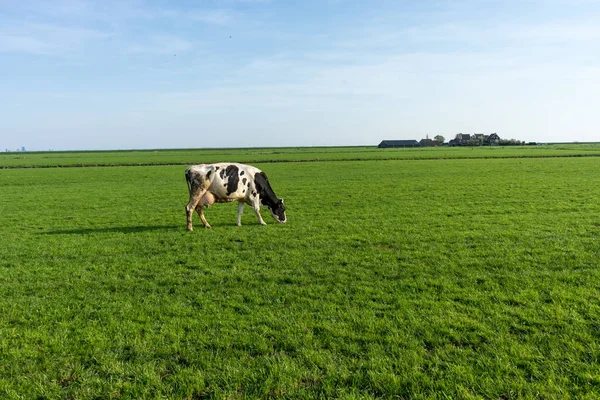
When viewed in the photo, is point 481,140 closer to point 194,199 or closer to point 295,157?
point 295,157

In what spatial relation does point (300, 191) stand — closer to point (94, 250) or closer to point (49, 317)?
point (94, 250)

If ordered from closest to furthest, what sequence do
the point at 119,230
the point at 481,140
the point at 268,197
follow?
the point at 119,230 → the point at 268,197 → the point at 481,140

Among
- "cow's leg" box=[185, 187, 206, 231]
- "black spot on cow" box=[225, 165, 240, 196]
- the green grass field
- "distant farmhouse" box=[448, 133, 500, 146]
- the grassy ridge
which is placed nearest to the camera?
the green grass field

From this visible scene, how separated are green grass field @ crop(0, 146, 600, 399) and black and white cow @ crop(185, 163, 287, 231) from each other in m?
1.00

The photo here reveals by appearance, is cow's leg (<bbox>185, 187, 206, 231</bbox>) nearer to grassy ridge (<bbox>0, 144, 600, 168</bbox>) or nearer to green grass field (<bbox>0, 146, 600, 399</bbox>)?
green grass field (<bbox>0, 146, 600, 399</bbox>)

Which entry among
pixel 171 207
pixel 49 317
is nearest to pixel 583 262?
pixel 49 317

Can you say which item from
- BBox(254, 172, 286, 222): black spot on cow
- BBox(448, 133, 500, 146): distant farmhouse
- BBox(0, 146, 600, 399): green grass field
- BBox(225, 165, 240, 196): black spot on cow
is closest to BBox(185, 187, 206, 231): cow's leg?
BBox(0, 146, 600, 399): green grass field

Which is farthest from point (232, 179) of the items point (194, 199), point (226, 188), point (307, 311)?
point (307, 311)

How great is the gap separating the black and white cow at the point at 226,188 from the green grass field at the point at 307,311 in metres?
1.00

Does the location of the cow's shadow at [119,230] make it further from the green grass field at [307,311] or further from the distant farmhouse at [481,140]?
the distant farmhouse at [481,140]

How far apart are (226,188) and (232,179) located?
0.42m

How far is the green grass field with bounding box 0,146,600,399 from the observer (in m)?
4.90

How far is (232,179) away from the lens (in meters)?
14.5

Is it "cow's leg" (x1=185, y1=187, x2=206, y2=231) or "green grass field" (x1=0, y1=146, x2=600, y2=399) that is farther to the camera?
"cow's leg" (x1=185, y1=187, x2=206, y2=231)
